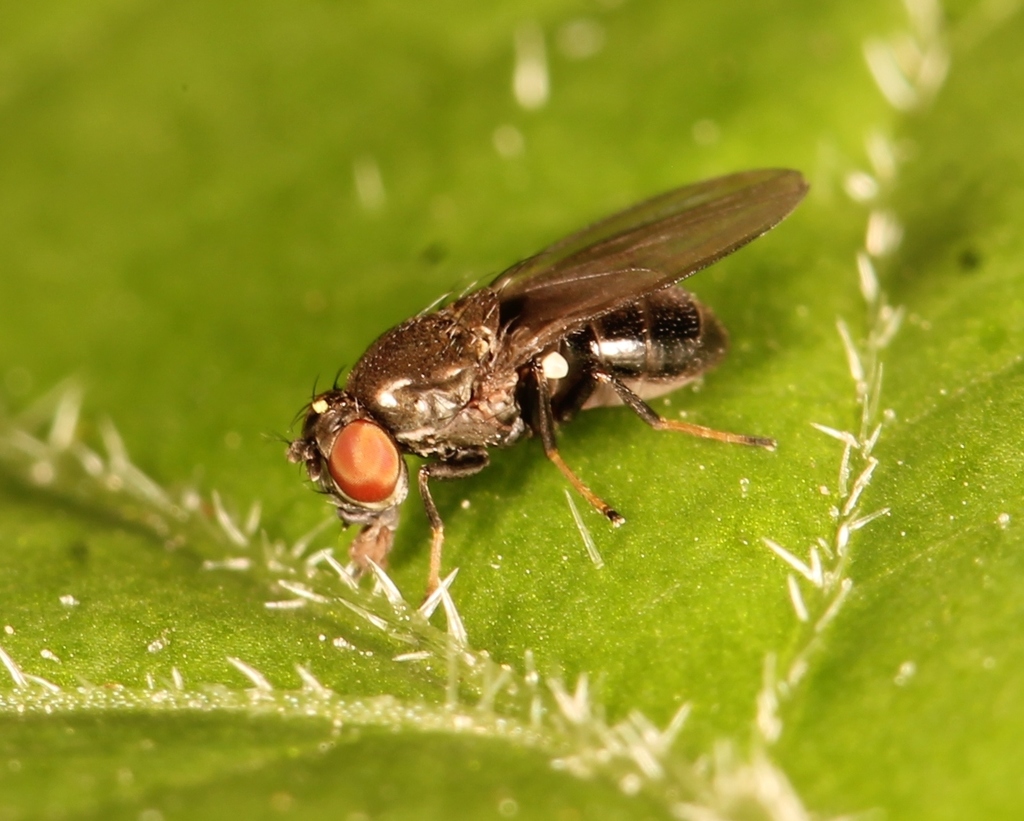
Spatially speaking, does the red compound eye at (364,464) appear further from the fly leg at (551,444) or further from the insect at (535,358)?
the fly leg at (551,444)

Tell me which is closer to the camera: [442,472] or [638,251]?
[442,472]

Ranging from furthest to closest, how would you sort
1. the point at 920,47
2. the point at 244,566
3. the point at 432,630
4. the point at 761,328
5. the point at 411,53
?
the point at 411,53 → the point at 920,47 → the point at 761,328 → the point at 244,566 → the point at 432,630

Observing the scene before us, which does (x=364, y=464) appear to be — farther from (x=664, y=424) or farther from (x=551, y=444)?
(x=664, y=424)

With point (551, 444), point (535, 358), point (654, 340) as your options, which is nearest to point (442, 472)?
point (551, 444)

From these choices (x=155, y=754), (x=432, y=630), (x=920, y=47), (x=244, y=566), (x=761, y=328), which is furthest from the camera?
(x=920, y=47)

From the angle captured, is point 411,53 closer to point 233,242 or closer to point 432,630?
point 233,242

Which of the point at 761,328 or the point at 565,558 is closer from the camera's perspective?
the point at 565,558

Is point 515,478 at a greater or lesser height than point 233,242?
lesser

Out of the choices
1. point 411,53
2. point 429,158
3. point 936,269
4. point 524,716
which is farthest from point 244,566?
point 411,53
